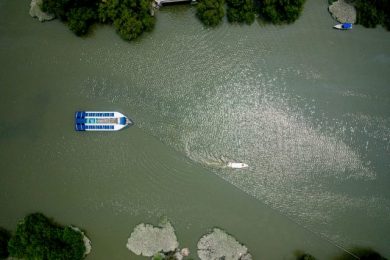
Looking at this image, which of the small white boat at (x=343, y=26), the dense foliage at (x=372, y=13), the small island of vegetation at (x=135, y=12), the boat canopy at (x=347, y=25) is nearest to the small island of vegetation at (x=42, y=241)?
the small island of vegetation at (x=135, y=12)

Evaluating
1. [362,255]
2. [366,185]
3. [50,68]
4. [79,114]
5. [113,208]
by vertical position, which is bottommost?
[362,255]

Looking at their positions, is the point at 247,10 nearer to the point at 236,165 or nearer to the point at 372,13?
the point at 372,13

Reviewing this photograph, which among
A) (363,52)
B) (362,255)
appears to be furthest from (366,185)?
(363,52)

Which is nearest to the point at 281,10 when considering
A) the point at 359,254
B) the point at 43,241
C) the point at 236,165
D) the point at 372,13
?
the point at 372,13

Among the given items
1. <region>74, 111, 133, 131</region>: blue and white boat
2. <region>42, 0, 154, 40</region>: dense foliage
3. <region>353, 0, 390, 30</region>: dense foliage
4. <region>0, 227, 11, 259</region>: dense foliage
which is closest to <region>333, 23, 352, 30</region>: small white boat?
<region>353, 0, 390, 30</region>: dense foliage

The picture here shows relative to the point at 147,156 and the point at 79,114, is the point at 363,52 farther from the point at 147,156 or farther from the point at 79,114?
the point at 79,114

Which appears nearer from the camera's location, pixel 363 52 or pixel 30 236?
pixel 30 236

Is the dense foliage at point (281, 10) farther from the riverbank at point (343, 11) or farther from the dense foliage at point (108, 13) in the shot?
the dense foliage at point (108, 13)
